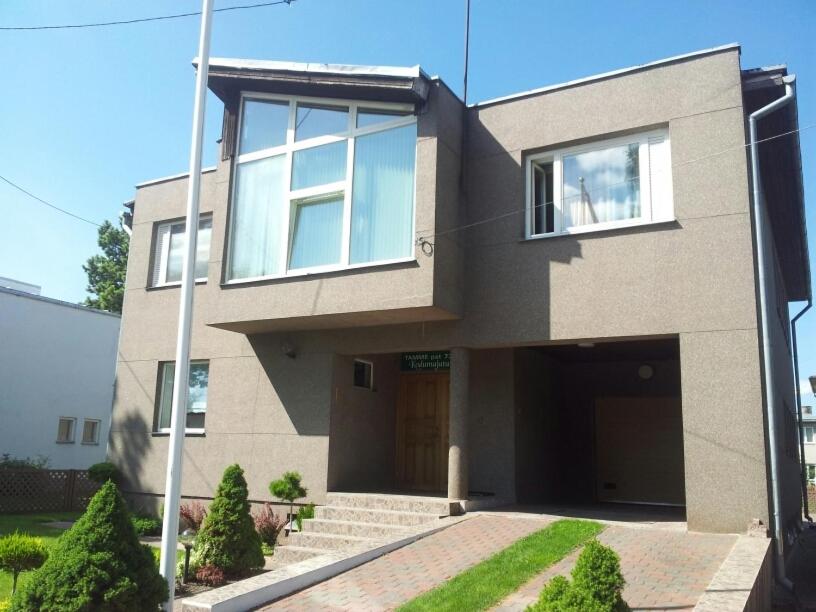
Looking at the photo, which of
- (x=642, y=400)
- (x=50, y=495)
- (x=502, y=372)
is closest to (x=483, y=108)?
(x=502, y=372)

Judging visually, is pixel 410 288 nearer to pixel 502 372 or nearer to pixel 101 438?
pixel 502 372

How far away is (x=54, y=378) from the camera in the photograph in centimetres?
2425

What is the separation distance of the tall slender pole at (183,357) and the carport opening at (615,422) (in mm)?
8889

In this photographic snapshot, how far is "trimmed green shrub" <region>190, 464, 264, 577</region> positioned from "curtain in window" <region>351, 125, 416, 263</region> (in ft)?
13.5

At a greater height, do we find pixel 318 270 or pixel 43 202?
pixel 43 202

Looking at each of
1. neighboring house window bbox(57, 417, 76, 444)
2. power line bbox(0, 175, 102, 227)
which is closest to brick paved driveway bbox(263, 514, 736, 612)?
power line bbox(0, 175, 102, 227)

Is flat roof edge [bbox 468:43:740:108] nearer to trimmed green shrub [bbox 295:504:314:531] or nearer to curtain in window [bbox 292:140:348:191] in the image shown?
curtain in window [bbox 292:140:348:191]

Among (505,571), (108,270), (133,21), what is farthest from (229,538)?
(108,270)

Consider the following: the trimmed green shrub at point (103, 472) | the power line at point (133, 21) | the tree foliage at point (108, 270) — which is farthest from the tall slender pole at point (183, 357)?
the tree foliage at point (108, 270)

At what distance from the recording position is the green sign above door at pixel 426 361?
45.8 ft

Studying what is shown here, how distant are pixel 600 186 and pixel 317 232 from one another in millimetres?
4598

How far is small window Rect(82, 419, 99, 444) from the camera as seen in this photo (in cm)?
2542

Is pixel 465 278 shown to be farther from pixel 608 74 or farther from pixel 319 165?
pixel 608 74

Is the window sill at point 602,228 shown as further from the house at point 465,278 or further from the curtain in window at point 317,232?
the curtain in window at point 317,232
